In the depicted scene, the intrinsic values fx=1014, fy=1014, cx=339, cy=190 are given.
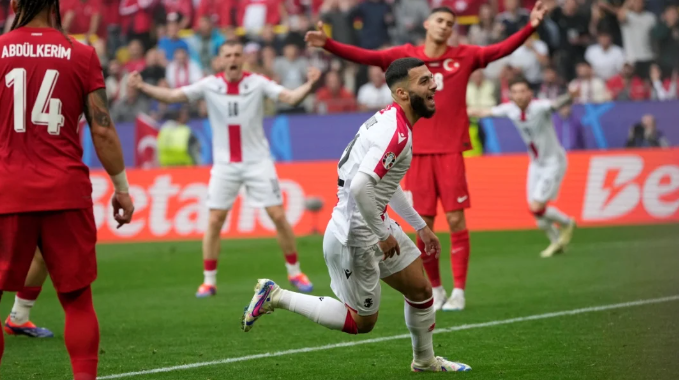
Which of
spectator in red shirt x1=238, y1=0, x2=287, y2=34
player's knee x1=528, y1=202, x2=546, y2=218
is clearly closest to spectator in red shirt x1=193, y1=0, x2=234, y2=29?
spectator in red shirt x1=238, y1=0, x2=287, y2=34

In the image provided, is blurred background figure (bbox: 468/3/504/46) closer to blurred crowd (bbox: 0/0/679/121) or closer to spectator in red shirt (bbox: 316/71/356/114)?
blurred crowd (bbox: 0/0/679/121)

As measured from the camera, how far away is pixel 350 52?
371 inches

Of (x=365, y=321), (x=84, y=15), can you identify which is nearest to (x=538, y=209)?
(x=365, y=321)

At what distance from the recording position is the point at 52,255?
532cm

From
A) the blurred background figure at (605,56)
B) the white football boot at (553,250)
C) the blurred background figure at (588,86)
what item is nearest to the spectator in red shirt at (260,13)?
the blurred background figure at (605,56)

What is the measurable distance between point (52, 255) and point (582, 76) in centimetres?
1513

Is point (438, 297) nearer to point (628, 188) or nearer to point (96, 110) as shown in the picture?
point (96, 110)

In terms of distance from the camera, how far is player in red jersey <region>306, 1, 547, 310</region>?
9609 millimetres

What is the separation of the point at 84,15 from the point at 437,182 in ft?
56.7

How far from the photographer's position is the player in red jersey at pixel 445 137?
961cm

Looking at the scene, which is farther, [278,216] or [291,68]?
[291,68]

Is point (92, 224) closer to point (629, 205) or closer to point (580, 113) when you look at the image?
point (629, 205)

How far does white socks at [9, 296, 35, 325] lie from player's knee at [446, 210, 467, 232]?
12.8 feet

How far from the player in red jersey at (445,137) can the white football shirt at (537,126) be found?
5.22m
